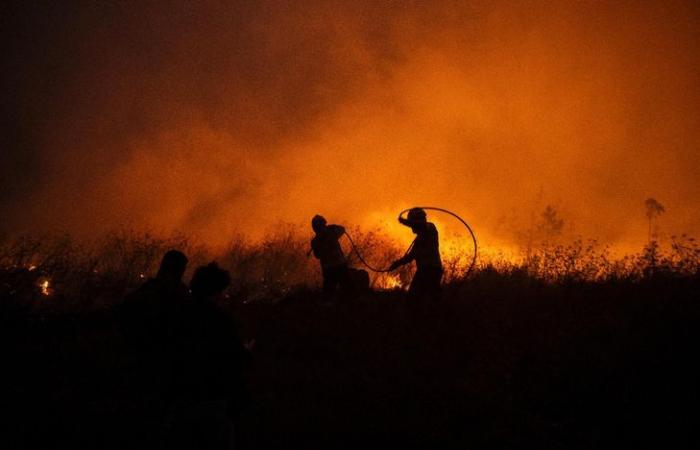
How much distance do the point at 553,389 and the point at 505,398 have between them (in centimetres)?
84

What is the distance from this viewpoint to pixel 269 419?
6.00 meters

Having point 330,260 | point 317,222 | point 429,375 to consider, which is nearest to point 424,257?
point 429,375

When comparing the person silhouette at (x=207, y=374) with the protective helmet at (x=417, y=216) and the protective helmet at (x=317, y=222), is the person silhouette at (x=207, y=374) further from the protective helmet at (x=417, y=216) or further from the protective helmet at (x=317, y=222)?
the protective helmet at (x=317, y=222)

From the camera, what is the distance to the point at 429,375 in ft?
24.0

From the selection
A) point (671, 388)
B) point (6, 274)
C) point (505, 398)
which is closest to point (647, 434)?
point (671, 388)

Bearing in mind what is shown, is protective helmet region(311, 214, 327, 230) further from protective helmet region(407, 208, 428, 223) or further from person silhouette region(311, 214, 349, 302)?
protective helmet region(407, 208, 428, 223)

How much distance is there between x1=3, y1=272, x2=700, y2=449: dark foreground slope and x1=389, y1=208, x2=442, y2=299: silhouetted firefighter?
0.53 meters

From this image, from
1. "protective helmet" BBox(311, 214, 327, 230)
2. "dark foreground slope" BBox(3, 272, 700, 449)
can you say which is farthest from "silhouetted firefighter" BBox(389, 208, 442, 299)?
"protective helmet" BBox(311, 214, 327, 230)

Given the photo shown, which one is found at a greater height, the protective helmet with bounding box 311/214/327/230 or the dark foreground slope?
the protective helmet with bounding box 311/214/327/230

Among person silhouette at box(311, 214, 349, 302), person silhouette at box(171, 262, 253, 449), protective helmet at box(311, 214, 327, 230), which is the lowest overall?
person silhouette at box(171, 262, 253, 449)

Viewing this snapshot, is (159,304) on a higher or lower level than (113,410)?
higher

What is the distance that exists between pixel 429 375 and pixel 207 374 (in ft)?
15.5

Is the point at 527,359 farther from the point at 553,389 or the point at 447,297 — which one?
the point at 447,297

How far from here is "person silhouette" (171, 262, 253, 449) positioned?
11.2ft
